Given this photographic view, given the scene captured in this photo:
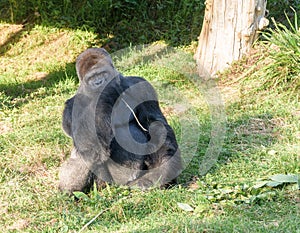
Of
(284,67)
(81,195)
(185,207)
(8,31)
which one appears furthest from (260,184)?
(8,31)

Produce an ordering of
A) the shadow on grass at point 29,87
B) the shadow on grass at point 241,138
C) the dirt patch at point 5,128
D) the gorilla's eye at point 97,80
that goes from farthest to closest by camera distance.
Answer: the shadow on grass at point 29,87, the dirt patch at point 5,128, the shadow on grass at point 241,138, the gorilla's eye at point 97,80

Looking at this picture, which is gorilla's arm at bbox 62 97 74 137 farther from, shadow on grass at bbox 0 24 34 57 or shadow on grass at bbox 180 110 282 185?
shadow on grass at bbox 0 24 34 57

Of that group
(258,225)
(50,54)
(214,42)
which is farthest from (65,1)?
(258,225)

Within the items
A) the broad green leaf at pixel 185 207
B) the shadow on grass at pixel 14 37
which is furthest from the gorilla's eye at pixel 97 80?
the shadow on grass at pixel 14 37

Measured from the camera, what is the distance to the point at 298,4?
724 cm

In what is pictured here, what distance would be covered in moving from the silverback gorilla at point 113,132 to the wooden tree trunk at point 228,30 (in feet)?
7.81

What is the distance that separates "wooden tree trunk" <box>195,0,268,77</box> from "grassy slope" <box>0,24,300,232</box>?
266mm

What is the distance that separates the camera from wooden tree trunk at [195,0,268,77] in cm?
569

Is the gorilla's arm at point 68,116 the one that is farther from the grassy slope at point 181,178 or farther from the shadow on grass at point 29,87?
the shadow on grass at point 29,87

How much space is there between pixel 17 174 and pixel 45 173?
20 cm

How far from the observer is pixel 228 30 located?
18.9 ft

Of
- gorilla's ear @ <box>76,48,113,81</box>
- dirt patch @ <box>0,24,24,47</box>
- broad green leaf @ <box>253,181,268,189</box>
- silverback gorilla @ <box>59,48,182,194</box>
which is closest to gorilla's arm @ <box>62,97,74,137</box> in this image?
silverback gorilla @ <box>59,48,182,194</box>

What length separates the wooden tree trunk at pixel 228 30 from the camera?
18.7ft

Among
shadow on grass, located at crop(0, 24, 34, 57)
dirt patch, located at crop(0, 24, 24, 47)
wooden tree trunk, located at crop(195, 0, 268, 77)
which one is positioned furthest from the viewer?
dirt patch, located at crop(0, 24, 24, 47)
